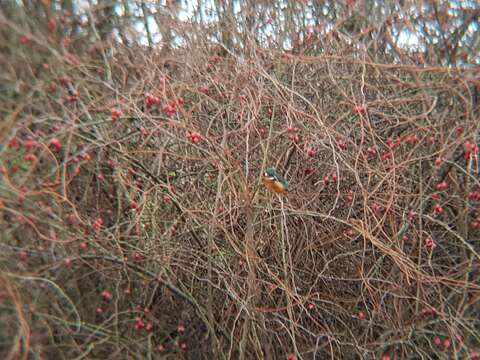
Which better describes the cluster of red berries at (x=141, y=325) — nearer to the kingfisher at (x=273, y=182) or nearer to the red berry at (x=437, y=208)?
the kingfisher at (x=273, y=182)

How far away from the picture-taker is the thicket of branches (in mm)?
3109

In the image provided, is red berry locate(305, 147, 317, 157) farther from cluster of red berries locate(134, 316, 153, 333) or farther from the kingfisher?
cluster of red berries locate(134, 316, 153, 333)

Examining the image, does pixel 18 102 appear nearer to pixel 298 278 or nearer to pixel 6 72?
pixel 6 72

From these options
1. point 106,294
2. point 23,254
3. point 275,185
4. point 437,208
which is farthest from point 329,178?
point 23,254

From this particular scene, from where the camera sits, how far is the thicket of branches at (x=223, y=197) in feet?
10.2

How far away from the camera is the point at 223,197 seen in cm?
337

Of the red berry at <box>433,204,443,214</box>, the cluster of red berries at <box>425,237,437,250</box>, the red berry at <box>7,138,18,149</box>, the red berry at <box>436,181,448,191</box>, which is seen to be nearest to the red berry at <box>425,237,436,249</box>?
the cluster of red berries at <box>425,237,437,250</box>

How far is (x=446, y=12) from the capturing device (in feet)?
13.5

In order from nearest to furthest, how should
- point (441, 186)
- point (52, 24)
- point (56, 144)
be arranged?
1. point (56, 144)
2. point (52, 24)
3. point (441, 186)

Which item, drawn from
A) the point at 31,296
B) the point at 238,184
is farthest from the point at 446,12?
the point at 31,296

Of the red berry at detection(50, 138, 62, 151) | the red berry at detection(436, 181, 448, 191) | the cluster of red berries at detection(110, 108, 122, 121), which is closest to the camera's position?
the red berry at detection(50, 138, 62, 151)

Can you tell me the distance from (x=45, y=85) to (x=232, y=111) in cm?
107

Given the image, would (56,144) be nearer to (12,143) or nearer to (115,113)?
(12,143)

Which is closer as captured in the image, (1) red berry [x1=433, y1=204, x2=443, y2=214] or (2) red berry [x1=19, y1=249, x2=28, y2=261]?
(2) red berry [x1=19, y1=249, x2=28, y2=261]
